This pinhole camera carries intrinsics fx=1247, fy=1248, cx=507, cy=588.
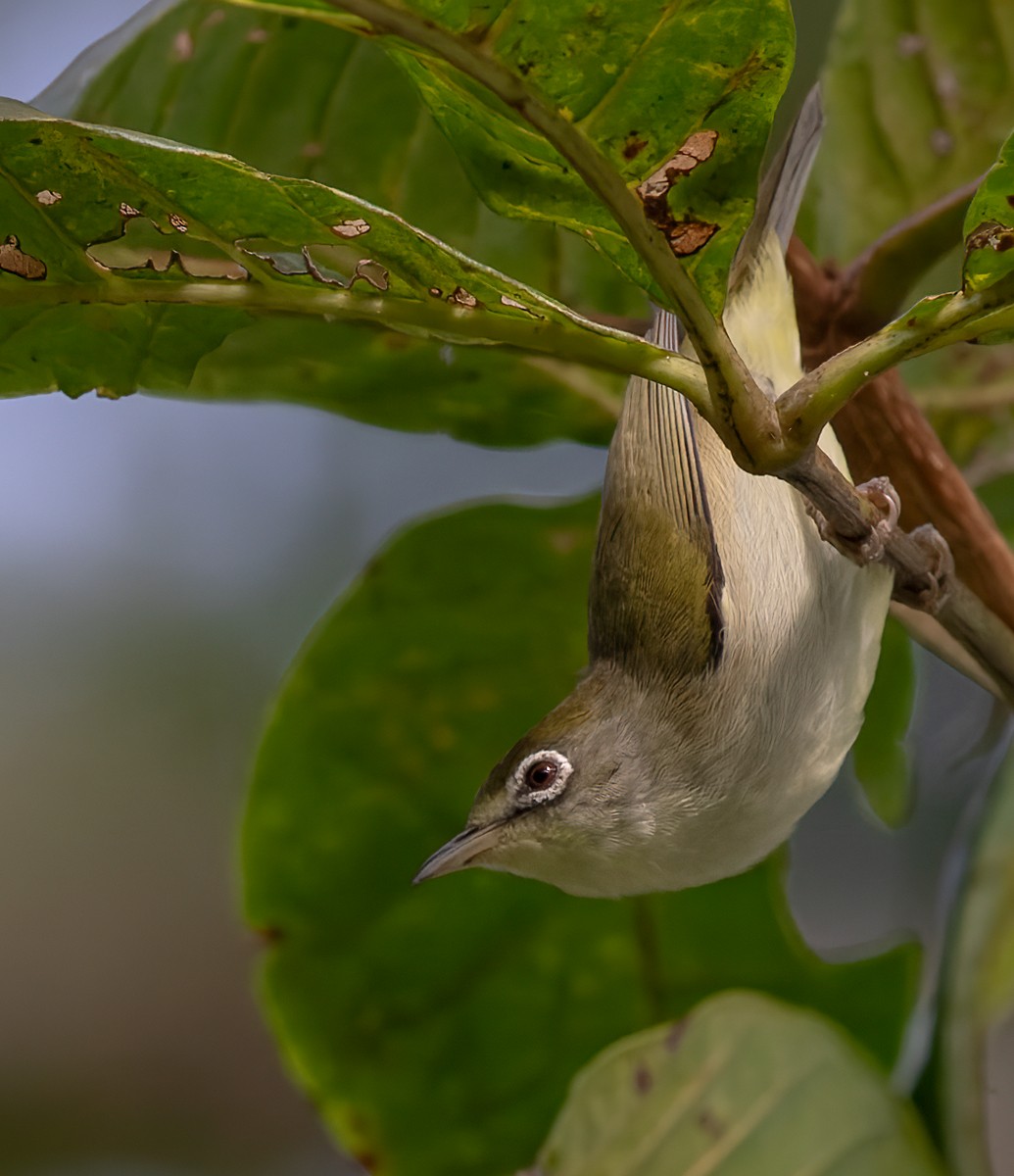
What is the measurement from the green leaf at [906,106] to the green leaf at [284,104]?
0.39 m

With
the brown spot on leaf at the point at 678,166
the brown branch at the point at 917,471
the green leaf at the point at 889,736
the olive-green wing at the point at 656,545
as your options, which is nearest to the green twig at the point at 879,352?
the brown spot on leaf at the point at 678,166

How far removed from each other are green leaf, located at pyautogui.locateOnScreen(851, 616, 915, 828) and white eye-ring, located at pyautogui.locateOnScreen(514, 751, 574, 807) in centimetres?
42

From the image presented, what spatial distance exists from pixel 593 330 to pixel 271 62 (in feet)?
2.41

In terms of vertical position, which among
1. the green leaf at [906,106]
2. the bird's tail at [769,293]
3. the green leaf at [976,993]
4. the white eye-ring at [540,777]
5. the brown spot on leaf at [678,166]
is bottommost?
the green leaf at [976,993]

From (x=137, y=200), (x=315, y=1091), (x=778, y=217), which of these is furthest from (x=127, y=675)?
(x=137, y=200)

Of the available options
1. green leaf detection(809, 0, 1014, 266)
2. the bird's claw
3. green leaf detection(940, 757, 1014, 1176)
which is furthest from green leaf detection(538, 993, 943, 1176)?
green leaf detection(809, 0, 1014, 266)

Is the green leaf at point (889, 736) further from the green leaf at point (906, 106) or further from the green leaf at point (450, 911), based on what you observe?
the green leaf at point (906, 106)

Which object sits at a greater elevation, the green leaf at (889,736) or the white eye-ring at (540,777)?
the white eye-ring at (540,777)

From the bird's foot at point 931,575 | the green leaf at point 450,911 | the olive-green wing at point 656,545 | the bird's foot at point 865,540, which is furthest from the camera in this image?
the green leaf at point 450,911

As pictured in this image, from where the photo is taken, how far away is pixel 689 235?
0.63 metres

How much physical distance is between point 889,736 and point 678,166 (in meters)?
0.91

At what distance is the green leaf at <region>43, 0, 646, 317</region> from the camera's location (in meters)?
1.16

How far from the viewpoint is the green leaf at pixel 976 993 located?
100 cm

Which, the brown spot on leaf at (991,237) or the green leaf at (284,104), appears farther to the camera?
the green leaf at (284,104)
